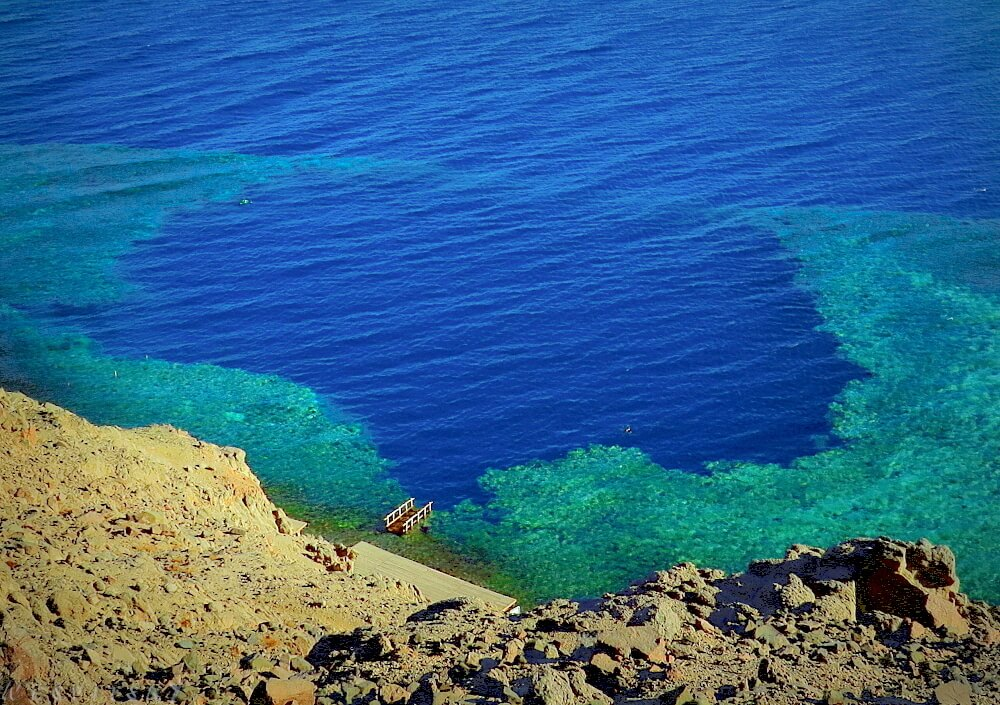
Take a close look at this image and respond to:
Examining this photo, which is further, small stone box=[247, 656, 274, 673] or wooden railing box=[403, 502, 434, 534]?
wooden railing box=[403, 502, 434, 534]

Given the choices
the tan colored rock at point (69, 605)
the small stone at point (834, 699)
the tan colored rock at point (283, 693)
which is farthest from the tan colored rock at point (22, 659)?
the small stone at point (834, 699)

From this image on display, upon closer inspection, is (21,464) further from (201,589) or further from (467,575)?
(467,575)

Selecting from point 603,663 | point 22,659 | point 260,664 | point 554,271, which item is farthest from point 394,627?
point 554,271

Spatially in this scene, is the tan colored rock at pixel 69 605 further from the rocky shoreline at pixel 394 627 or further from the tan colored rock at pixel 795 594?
the tan colored rock at pixel 795 594

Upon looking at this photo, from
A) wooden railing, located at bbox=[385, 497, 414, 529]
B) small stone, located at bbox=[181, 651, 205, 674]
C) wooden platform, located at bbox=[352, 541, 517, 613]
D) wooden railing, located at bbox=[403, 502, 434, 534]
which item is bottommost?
wooden railing, located at bbox=[403, 502, 434, 534]

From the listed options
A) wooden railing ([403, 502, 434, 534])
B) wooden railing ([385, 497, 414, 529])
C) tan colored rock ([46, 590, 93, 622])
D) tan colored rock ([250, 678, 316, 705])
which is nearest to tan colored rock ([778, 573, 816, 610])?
tan colored rock ([250, 678, 316, 705])

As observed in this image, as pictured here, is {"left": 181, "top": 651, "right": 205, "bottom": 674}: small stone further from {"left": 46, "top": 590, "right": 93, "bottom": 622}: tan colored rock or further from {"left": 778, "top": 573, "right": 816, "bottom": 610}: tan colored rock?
{"left": 778, "top": 573, "right": 816, "bottom": 610}: tan colored rock

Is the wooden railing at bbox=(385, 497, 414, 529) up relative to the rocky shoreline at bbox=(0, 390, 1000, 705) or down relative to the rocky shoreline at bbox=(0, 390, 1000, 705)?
down
